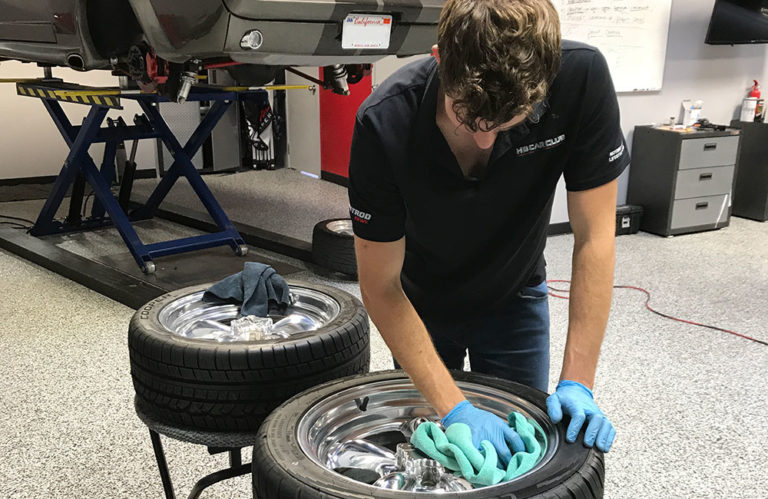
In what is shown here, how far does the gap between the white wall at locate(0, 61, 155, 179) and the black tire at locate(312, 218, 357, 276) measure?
3.27 m

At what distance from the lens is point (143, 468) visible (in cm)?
198

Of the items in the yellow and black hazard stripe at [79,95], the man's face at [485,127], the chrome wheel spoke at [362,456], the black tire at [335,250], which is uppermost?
the man's face at [485,127]

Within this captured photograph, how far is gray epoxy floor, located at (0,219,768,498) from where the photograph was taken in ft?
6.35

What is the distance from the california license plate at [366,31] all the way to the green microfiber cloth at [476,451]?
1.89 m

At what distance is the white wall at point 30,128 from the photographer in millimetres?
5777

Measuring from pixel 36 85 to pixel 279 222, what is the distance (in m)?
1.74

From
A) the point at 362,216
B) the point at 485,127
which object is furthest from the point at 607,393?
the point at 485,127

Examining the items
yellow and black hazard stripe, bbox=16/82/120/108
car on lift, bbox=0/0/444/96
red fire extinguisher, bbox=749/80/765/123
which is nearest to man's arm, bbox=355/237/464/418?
car on lift, bbox=0/0/444/96

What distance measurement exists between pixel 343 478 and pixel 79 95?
333 centimetres

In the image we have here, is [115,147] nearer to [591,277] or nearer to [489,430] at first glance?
[591,277]

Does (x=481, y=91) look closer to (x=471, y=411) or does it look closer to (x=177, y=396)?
(x=471, y=411)

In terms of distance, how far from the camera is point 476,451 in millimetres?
966

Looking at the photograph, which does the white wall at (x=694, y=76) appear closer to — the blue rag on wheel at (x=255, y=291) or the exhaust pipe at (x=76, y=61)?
the exhaust pipe at (x=76, y=61)

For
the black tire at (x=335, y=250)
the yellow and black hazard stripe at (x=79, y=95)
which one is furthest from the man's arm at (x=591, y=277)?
the yellow and black hazard stripe at (x=79, y=95)
